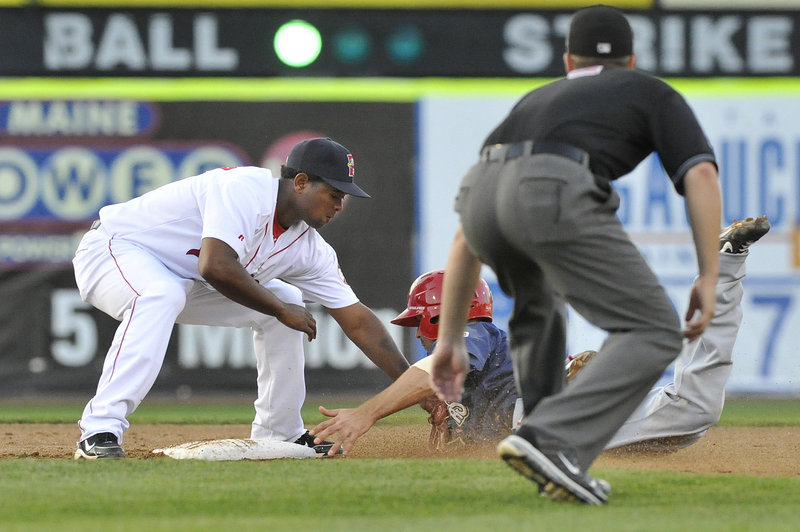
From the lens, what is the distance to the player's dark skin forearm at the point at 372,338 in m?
5.88

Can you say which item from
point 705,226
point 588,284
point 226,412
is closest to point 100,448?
point 588,284

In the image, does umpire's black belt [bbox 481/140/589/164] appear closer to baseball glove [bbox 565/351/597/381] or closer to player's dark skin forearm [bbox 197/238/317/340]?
player's dark skin forearm [bbox 197/238/317/340]

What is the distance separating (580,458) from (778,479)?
1337mm

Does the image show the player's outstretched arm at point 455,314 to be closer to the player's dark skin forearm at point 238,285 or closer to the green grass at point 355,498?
the green grass at point 355,498

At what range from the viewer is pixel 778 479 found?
15.3ft

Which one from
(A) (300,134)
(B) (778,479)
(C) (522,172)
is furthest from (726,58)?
(C) (522,172)

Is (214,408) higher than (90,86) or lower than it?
lower

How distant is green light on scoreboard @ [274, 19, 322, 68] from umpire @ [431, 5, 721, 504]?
6250mm

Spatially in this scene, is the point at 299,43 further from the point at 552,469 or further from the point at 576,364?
the point at 552,469

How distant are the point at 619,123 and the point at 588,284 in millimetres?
499

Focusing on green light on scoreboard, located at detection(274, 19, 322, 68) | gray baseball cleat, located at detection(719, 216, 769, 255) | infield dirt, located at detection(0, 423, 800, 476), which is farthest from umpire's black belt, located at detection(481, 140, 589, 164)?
green light on scoreboard, located at detection(274, 19, 322, 68)

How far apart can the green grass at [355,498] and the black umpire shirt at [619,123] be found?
1.01m

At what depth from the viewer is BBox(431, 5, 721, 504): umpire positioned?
370 centimetres

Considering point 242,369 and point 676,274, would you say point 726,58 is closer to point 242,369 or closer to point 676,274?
point 676,274
